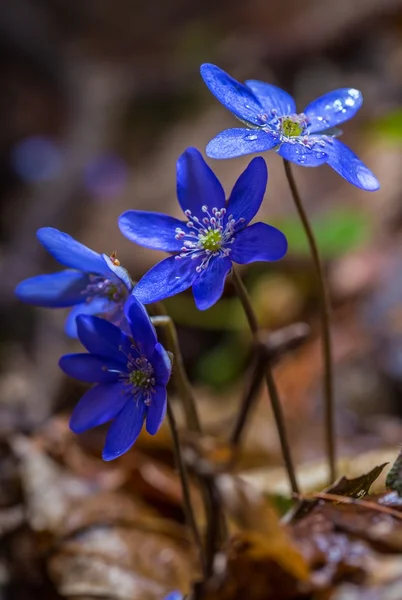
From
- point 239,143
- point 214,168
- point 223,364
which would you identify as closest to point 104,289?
point 239,143

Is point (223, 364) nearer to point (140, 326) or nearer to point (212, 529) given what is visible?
point (212, 529)

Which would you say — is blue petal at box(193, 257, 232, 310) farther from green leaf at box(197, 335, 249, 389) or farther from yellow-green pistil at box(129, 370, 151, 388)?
green leaf at box(197, 335, 249, 389)

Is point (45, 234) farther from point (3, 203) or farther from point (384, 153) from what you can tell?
point (3, 203)

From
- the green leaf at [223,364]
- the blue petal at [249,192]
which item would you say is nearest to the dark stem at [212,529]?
the blue petal at [249,192]


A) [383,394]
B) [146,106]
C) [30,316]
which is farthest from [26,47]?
[383,394]

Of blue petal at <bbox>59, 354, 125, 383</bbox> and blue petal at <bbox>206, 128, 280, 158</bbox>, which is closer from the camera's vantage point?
blue petal at <bbox>206, 128, 280, 158</bbox>

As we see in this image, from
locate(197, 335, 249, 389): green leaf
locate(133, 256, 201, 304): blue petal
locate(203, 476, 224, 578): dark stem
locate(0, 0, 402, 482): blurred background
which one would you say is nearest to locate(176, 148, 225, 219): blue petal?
locate(133, 256, 201, 304): blue petal
